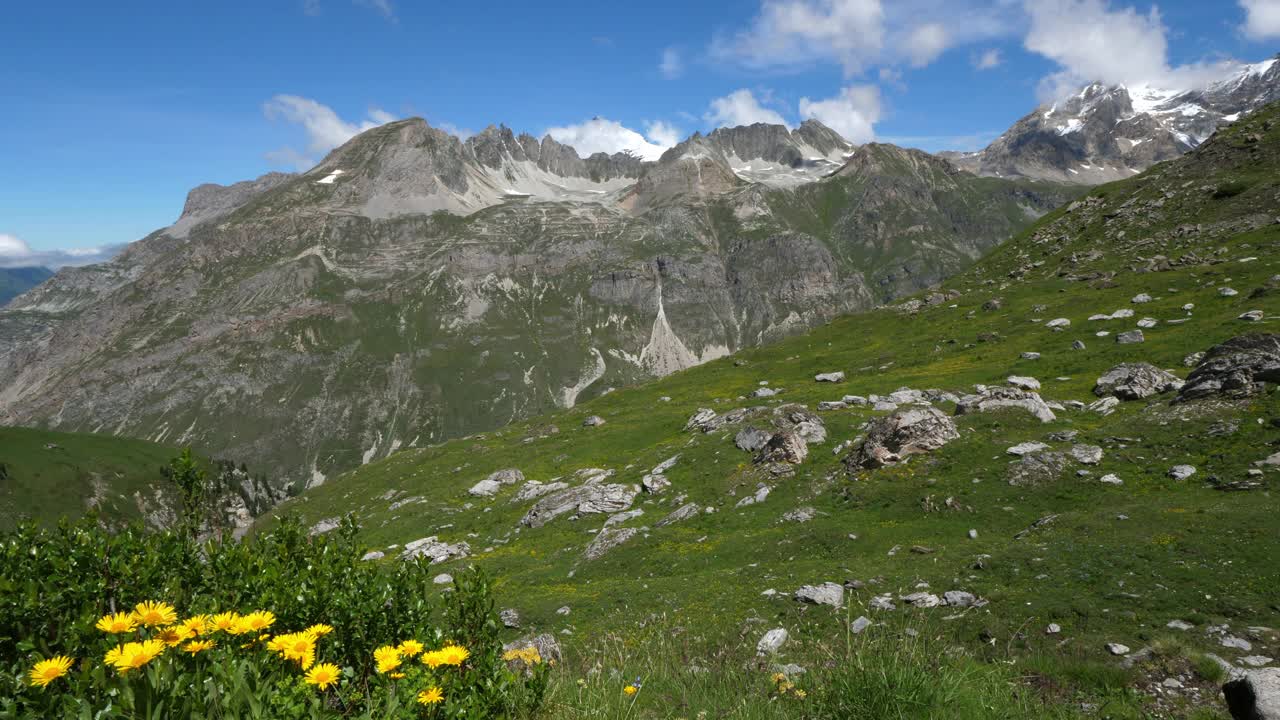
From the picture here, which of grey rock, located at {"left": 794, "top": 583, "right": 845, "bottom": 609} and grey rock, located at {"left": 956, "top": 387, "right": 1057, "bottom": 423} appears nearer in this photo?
grey rock, located at {"left": 794, "top": 583, "right": 845, "bottom": 609}

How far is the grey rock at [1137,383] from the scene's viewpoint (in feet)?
149

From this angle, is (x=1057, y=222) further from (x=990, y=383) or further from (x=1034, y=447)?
(x=1034, y=447)

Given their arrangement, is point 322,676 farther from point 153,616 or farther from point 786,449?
point 786,449

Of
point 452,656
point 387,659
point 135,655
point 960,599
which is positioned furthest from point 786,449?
point 135,655

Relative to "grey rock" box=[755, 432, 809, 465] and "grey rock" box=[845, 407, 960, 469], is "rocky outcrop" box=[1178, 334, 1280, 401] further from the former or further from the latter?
"grey rock" box=[755, 432, 809, 465]

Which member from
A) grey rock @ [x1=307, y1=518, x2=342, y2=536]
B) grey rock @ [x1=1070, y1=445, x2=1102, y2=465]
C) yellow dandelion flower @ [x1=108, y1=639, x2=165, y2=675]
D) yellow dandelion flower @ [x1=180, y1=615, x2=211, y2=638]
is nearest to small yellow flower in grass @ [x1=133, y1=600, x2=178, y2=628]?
yellow dandelion flower @ [x1=180, y1=615, x2=211, y2=638]

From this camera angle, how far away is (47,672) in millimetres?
3943

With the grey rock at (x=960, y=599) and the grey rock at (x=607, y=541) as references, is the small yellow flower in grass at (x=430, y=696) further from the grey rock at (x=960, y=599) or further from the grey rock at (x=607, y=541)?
the grey rock at (x=607, y=541)

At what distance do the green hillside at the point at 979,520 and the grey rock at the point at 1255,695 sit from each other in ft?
3.88

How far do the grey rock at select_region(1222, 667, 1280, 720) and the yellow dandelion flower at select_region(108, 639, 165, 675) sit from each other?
40.3 ft

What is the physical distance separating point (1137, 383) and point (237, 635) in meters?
58.8

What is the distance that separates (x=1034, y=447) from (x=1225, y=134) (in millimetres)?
126852

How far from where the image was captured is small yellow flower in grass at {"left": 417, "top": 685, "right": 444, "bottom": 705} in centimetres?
451

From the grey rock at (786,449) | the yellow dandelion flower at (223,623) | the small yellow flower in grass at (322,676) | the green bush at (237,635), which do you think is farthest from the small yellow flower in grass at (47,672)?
the grey rock at (786,449)
